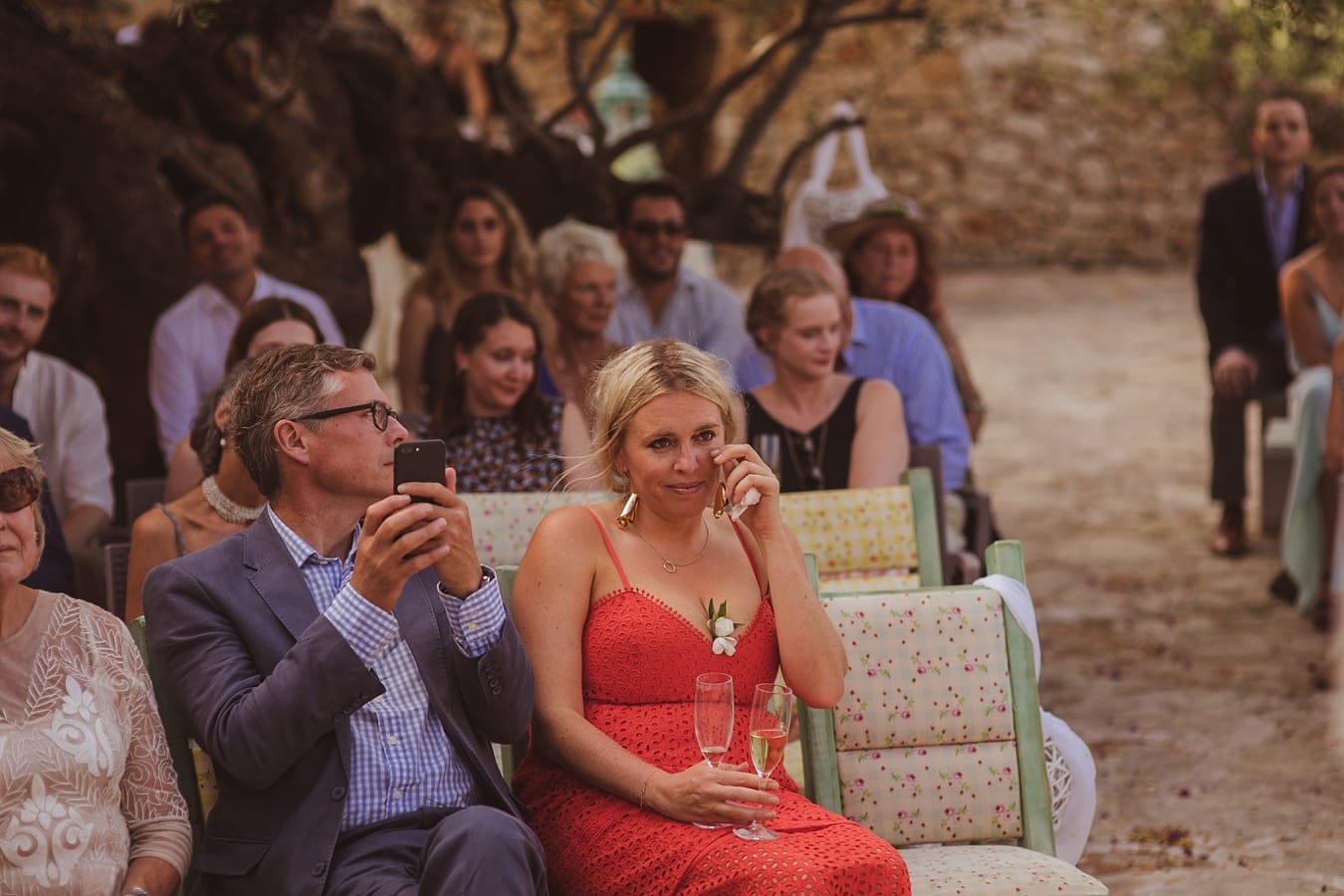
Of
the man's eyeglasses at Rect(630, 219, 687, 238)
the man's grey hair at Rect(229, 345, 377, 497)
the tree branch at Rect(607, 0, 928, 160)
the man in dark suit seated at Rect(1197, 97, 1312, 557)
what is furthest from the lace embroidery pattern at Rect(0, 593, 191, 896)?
the man in dark suit seated at Rect(1197, 97, 1312, 557)

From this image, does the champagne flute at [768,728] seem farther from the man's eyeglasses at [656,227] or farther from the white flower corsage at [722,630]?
the man's eyeglasses at [656,227]

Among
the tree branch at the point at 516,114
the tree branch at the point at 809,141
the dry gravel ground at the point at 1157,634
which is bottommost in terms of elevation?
the dry gravel ground at the point at 1157,634

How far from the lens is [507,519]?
162 inches

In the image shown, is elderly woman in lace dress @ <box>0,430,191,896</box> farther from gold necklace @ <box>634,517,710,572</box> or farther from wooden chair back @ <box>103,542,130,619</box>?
wooden chair back @ <box>103,542,130,619</box>

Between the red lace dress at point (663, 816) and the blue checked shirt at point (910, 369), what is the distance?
263 cm

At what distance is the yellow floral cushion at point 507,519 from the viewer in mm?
→ 4090

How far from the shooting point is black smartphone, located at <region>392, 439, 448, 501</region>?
109 inches

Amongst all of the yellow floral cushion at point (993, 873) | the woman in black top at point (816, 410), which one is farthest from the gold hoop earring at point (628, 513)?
the woman in black top at point (816, 410)

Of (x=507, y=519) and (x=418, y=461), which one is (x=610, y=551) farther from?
(x=507, y=519)

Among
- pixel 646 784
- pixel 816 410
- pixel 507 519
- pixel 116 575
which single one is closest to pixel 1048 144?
pixel 816 410

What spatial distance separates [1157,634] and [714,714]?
4.44 meters

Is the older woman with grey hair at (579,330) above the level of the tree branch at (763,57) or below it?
below

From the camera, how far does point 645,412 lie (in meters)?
3.34

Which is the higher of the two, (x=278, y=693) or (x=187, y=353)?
(x=187, y=353)
